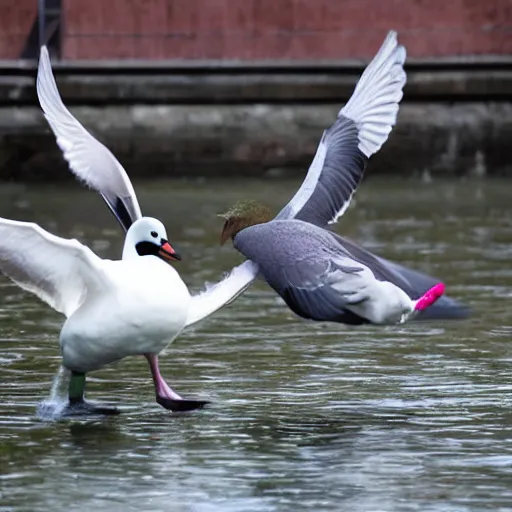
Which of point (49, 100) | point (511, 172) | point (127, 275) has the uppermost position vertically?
point (49, 100)

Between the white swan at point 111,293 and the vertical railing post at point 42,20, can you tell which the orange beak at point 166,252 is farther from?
the vertical railing post at point 42,20

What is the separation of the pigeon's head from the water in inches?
32.1

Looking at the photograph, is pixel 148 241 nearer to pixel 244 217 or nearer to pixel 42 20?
pixel 244 217

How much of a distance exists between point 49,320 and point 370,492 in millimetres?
5194

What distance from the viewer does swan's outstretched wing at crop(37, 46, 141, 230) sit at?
9.02 m

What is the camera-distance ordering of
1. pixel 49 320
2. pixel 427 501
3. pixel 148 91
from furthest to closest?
pixel 148 91 < pixel 49 320 < pixel 427 501

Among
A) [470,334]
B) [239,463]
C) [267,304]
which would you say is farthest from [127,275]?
[267,304]

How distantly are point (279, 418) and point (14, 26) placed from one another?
1596 centimetres

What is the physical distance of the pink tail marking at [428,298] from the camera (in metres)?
8.02

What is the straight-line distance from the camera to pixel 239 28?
2373cm

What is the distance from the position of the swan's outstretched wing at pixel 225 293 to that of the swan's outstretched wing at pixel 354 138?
70 centimetres

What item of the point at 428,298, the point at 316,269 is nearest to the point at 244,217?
the point at 316,269

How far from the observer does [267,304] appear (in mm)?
12586

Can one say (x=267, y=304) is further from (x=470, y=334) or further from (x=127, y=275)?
(x=127, y=275)
